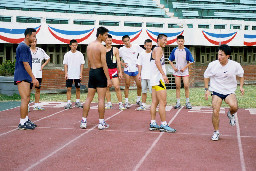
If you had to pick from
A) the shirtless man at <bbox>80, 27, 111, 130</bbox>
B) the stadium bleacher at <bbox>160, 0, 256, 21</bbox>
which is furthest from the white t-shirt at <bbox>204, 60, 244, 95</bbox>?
the stadium bleacher at <bbox>160, 0, 256, 21</bbox>

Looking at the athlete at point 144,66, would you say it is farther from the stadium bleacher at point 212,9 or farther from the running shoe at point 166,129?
the stadium bleacher at point 212,9

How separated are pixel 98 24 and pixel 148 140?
16.8 metres

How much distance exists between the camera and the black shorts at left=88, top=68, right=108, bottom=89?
697cm

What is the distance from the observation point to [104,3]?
26.6 meters

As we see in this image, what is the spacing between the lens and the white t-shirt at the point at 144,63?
31.3ft

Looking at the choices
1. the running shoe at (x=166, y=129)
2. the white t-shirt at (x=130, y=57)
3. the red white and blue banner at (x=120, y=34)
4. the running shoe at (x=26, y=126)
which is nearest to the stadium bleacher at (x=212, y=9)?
the red white and blue banner at (x=120, y=34)

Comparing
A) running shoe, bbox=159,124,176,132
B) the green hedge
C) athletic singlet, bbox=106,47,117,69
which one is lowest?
running shoe, bbox=159,124,176,132

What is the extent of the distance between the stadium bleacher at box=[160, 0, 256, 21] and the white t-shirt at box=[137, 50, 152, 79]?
19.0 meters

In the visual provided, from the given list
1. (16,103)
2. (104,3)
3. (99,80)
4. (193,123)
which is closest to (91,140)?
(99,80)

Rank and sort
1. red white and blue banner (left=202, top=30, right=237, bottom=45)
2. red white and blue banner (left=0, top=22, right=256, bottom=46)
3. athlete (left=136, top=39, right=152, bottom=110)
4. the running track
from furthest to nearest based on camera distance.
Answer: red white and blue banner (left=202, top=30, right=237, bottom=45)
red white and blue banner (left=0, top=22, right=256, bottom=46)
athlete (left=136, top=39, right=152, bottom=110)
the running track

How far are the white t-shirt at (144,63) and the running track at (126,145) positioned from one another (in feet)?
4.89

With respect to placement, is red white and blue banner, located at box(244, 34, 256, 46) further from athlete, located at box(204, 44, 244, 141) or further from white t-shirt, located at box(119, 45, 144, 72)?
athlete, located at box(204, 44, 244, 141)

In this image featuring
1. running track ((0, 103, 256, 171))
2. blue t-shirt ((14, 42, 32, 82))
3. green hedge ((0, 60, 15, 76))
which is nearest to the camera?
running track ((0, 103, 256, 171))

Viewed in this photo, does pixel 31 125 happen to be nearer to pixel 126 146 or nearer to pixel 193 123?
pixel 126 146
